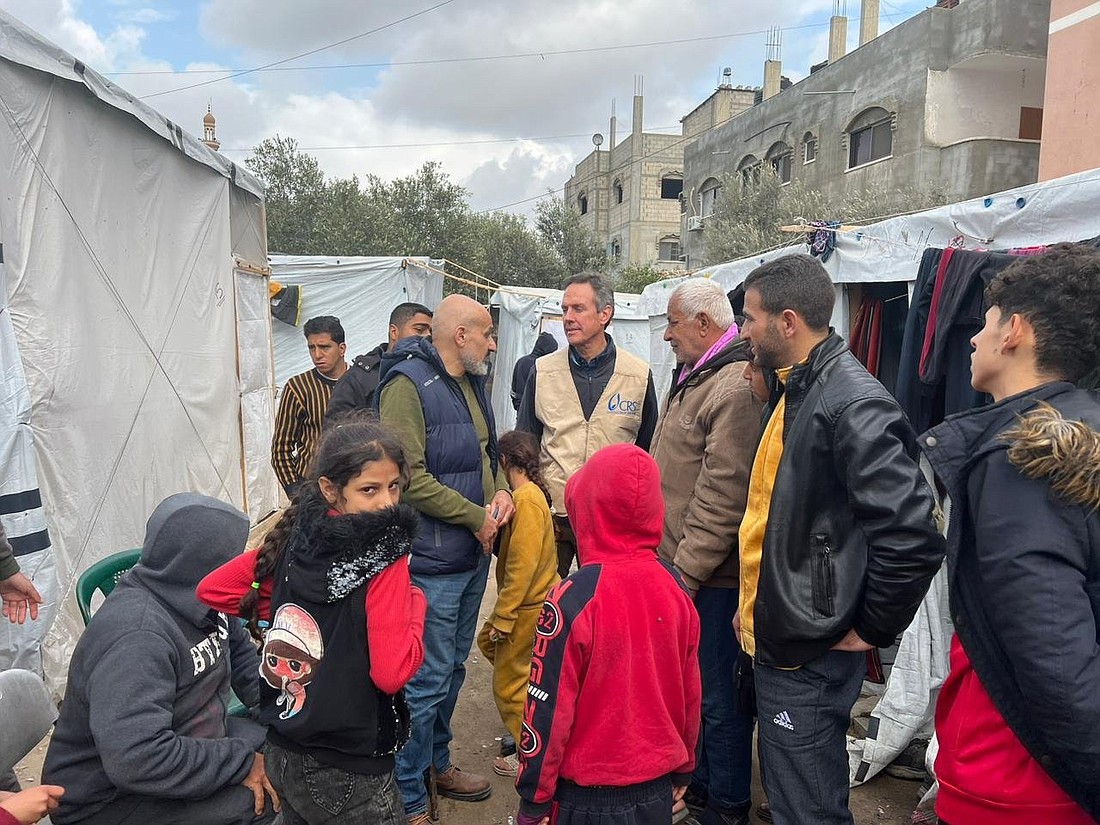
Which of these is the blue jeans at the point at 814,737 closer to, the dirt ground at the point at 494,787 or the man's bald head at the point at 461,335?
the dirt ground at the point at 494,787

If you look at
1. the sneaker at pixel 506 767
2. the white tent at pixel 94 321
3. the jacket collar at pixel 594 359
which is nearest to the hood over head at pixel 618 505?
the jacket collar at pixel 594 359

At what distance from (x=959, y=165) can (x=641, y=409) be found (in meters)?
15.0

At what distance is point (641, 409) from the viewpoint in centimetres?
348

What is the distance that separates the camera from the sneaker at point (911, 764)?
131 inches

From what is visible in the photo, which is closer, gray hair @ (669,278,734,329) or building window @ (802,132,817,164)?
gray hair @ (669,278,734,329)

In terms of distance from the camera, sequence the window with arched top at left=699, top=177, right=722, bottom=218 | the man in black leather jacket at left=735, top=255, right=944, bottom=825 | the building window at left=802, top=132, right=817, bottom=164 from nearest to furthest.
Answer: the man in black leather jacket at left=735, top=255, right=944, bottom=825 < the building window at left=802, top=132, right=817, bottom=164 < the window with arched top at left=699, top=177, right=722, bottom=218

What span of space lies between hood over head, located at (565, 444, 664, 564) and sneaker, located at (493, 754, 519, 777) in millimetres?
1814

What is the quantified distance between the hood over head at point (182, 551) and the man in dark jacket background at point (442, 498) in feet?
2.48

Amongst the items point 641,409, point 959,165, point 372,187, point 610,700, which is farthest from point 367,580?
point 372,187

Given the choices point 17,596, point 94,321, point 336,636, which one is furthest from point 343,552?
point 94,321

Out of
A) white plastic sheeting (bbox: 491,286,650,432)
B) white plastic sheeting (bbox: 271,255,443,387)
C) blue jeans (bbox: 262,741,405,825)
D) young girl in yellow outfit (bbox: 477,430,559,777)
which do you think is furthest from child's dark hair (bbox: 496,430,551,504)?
white plastic sheeting (bbox: 271,255,443,387)

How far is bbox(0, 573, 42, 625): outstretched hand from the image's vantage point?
297 cm

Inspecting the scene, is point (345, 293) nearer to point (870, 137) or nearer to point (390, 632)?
point (390, 632)

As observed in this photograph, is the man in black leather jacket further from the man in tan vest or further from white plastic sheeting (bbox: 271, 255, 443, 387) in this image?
white plastic sheeting (bbox: 271, 255, 443, 387)
